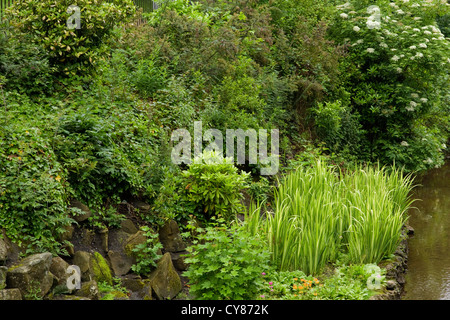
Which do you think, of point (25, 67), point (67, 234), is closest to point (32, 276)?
point (67, 234)

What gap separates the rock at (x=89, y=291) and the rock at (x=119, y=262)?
0.68m

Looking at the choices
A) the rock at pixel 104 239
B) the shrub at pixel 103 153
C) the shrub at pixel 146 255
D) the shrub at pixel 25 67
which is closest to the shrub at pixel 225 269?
the shrub at pixel 146 255

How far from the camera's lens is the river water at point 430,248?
6631 millimetres

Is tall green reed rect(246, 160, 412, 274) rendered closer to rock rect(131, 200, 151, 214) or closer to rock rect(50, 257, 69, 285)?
rock rect(131, 200, 151, 214)

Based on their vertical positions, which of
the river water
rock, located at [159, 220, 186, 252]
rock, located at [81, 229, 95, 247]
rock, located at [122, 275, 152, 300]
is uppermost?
rock, located at [81, 229, 95, 247]

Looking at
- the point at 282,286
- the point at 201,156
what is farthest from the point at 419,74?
the point at 282,286

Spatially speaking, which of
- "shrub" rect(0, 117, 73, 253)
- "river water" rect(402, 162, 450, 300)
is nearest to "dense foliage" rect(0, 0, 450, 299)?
"shrub" rect(0, 117, 73, 253)

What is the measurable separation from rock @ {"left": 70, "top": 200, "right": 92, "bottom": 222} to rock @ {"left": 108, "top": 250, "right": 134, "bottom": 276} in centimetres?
48

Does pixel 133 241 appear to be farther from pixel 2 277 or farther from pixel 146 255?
pixel 2 277

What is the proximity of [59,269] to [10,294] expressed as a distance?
67 cm

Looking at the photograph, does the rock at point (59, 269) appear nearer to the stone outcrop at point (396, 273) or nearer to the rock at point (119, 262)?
the rock at point (119, 262)

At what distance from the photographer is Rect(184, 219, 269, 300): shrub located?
4.80m

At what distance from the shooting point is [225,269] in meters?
4.80

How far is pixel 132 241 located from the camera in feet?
18.2
